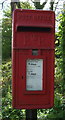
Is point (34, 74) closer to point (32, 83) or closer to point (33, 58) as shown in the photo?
point (32, 83)

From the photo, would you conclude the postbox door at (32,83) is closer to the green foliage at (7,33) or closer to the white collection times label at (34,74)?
the white collection times label at (34,74)

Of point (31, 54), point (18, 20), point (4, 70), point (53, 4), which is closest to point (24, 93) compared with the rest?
point (31, 54)

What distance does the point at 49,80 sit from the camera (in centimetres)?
275

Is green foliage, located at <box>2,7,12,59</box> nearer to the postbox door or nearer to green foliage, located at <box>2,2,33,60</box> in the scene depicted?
green foliage, located at <box>2,2,33,60</box>

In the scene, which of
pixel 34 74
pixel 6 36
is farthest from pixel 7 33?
pixel 34 74

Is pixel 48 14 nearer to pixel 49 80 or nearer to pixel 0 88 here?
pixel 49 80

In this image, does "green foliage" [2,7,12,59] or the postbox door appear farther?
"green foliage" [2,7,12,59]

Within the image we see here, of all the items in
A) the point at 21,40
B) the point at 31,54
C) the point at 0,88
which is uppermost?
the point at 21,40

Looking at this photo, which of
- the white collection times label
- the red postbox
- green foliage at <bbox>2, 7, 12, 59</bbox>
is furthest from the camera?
green foliage at <bbox>2, 7, 12, 59</bbox>

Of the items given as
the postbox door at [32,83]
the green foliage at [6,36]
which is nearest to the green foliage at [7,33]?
the green foliage at [6,36]

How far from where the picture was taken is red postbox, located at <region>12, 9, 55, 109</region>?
2.59 meters

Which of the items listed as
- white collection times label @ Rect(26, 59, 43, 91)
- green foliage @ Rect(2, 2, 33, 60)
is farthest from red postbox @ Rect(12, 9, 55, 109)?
green foliage @ Rect(2, 2, 33, 60)

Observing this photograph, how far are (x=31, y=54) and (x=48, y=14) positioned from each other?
1.93ft

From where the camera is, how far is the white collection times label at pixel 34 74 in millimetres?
2695
